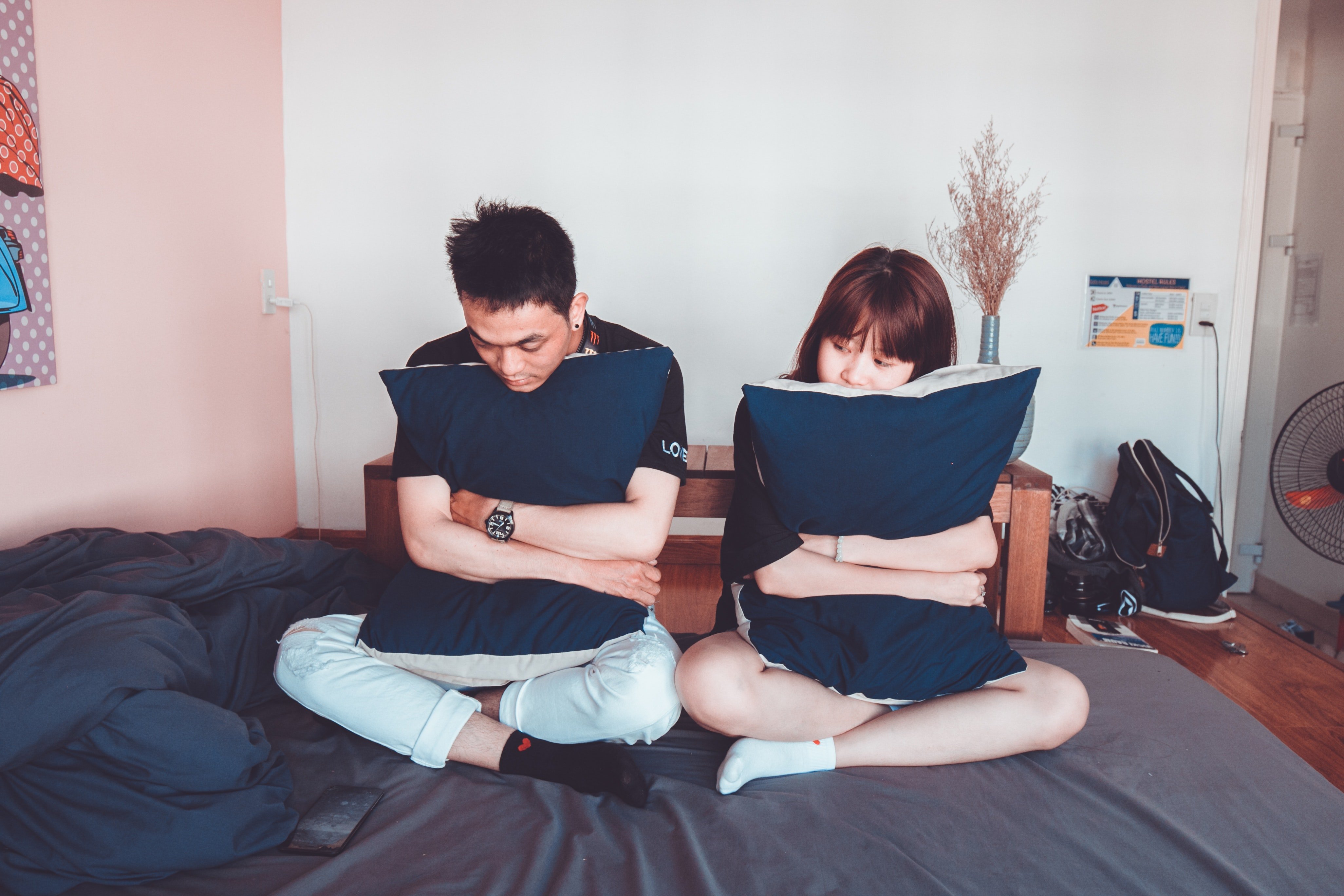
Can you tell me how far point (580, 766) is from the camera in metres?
1.33

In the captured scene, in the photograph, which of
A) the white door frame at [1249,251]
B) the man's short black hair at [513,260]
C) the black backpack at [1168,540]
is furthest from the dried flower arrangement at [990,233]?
the man's short black hair at [513,260]

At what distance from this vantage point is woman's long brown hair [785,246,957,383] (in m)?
1.42

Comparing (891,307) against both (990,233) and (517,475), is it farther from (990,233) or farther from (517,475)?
(990,233)

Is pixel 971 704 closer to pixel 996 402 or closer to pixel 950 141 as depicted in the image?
pixel 996 402

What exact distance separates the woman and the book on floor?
113 centimetres

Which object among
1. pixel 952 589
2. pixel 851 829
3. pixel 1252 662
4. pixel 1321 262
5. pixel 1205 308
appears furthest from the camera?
pixel 1205 308

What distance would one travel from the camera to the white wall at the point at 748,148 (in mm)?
2943

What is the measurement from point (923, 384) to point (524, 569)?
2.48 feet

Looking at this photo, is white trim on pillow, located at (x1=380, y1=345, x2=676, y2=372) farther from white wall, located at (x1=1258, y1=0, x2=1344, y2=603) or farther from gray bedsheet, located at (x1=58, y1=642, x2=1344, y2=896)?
white wall, located at (x1=1258, y1=0, x2=1344, y2=603)

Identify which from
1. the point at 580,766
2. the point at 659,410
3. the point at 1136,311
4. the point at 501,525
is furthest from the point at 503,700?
the point at 1136,311

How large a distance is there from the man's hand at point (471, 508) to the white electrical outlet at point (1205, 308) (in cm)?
276

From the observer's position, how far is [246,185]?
2770mm

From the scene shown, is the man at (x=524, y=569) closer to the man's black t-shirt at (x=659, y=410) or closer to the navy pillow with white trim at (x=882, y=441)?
the man's black t-shirt at (x=659, y=410)

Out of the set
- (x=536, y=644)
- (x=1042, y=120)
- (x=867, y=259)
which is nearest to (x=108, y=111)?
(x=536, y=644)
